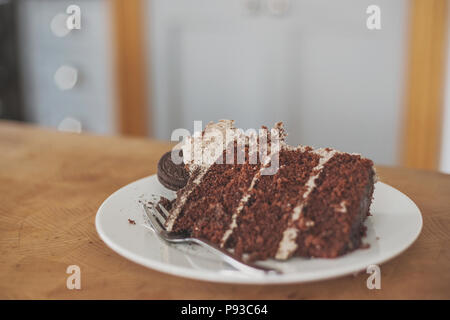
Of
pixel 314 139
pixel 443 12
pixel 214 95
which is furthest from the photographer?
pixel 214 95

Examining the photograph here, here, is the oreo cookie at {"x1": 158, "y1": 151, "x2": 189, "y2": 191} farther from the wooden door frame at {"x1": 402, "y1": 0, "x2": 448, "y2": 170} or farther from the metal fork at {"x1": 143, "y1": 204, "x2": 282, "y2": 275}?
the wooden door frame at {"x1": 402, "y1": 0, "x2": 448, "y2": 170}

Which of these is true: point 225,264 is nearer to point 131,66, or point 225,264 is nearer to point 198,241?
point 198,241

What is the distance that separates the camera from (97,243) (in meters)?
0.95

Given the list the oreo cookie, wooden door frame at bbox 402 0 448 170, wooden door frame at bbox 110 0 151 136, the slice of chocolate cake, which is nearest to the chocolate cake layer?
the slice of chocolate cake

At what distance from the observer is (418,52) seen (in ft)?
8.15

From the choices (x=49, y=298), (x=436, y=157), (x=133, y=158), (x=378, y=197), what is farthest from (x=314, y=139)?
(x=49, y=298)

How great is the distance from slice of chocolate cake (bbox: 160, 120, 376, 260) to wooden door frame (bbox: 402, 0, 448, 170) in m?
1.75

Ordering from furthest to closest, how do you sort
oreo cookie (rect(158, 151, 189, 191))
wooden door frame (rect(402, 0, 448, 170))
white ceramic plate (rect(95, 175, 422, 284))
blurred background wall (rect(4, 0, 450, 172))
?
1. blurred background wall (rect(4, 0, 450, 172))
2. wooden door frame (rect(402, 0, 448, 170))
3. oreo cookie (rect(158, 151, 189, 191))
4. white ceramic plate (rect(95, 175, 422, 284))

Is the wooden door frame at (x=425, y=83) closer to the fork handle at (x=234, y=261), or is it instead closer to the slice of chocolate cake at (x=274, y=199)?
the slice of chocolate cake at (x=274, y=199)

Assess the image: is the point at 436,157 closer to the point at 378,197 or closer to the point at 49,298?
the point at 378,197

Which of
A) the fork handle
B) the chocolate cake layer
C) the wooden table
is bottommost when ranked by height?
the wooden table

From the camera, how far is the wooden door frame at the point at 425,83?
242 cm

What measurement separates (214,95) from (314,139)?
69 centimetres

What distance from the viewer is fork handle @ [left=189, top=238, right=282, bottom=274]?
2.46 feet
